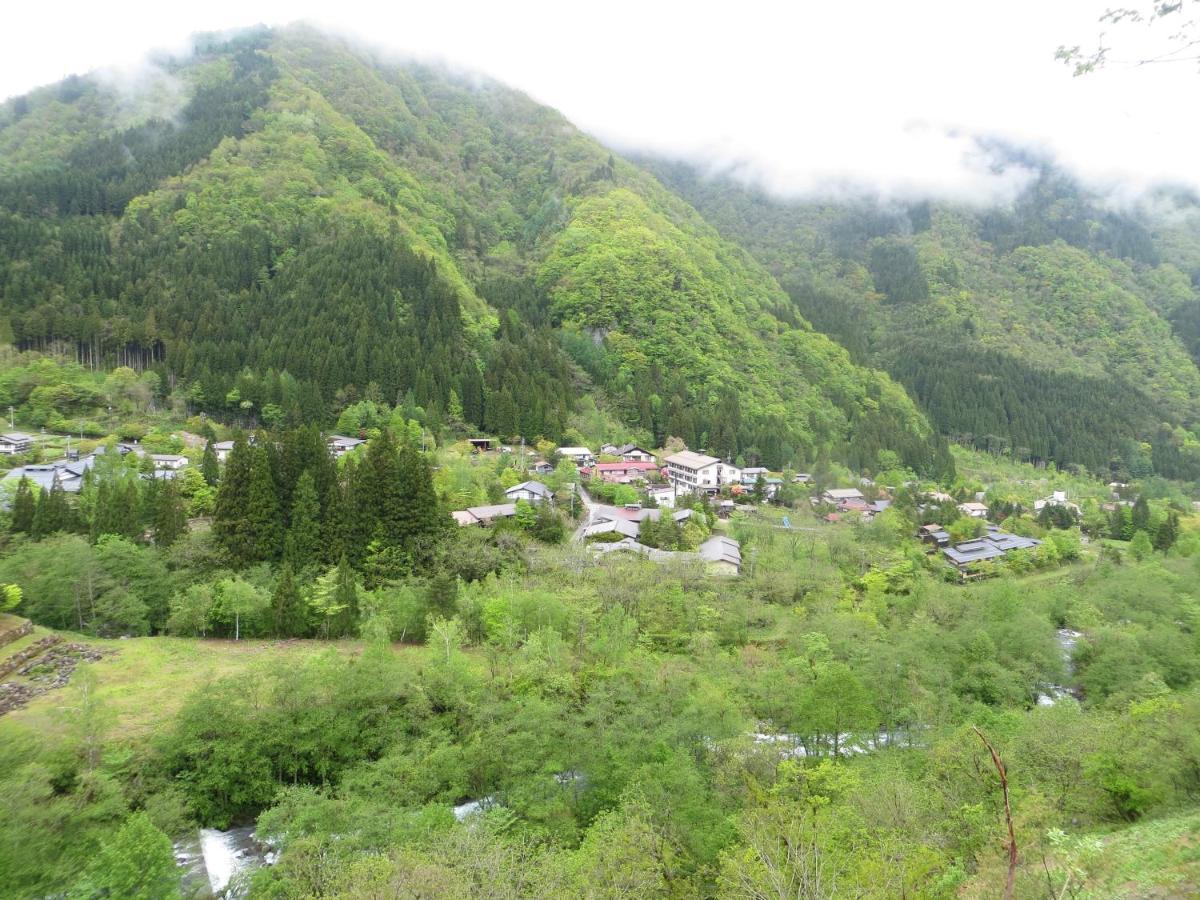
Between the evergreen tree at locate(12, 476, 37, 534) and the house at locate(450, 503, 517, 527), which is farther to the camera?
the house at locate(450, 503, 517, 527)

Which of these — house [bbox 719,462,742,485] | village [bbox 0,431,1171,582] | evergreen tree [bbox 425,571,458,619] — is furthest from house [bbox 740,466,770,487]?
evergreen tree [bbox 425,571,458,619]

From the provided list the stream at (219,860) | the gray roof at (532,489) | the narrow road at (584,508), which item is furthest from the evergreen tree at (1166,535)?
the stream at (219,860)

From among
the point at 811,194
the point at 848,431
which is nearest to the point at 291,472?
the point at 848,431

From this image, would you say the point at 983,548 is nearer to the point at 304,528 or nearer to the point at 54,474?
the point at 304,528

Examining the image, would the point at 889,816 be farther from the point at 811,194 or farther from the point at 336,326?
the point at 811,194

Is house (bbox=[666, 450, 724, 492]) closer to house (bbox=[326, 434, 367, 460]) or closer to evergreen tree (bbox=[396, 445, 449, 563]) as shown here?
house (bbox=[326, 434, 367, 460])

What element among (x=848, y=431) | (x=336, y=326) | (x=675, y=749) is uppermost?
(x=336, y=326)

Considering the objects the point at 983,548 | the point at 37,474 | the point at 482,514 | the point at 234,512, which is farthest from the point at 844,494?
the point at 37,474
